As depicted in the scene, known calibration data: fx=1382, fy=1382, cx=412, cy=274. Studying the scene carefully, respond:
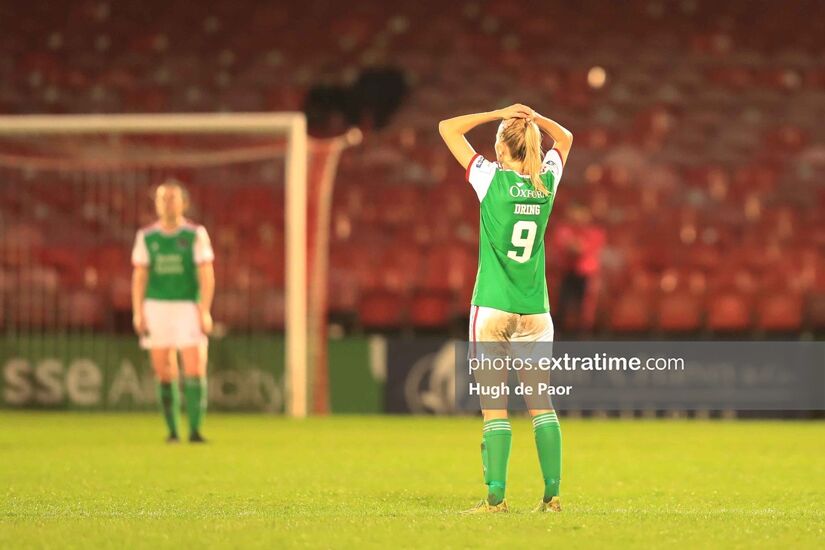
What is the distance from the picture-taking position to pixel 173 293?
366 inches

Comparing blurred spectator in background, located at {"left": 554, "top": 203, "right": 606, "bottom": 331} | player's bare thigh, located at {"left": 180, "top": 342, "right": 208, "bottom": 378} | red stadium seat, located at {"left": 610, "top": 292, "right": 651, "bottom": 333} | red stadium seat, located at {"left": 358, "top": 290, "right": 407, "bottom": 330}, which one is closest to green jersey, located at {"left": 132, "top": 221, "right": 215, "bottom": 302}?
player's bare thigh, located at {"left": 180, "top": 342, "right": 208, "bottom": 378}

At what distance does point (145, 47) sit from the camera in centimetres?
1727

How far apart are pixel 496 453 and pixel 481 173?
1108 millimetres

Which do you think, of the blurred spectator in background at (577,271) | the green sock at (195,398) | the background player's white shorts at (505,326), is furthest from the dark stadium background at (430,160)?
the background player's white shorts at (505,326)

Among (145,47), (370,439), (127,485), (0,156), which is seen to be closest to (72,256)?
(0,156)

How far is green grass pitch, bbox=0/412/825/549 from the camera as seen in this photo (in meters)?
4.86

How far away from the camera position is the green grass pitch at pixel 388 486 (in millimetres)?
4859

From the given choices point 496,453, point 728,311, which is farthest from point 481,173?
point 728,311

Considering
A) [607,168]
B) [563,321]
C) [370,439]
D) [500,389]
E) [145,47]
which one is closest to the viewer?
[500,389]

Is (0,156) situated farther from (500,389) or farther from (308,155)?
(500,389)

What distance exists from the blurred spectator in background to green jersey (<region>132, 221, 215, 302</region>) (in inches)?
194

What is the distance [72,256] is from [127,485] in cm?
775

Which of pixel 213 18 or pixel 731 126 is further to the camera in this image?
pixel 213 18

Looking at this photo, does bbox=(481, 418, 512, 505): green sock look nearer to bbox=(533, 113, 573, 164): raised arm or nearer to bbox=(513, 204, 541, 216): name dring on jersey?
Answer: bbox=(513, 204, 541, 216): name dring on jersey
